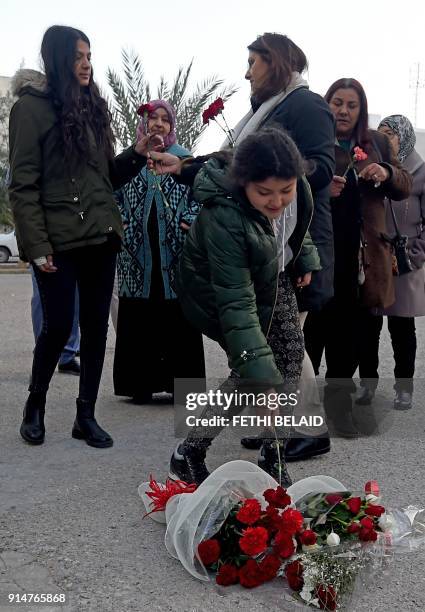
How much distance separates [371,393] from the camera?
201 inches

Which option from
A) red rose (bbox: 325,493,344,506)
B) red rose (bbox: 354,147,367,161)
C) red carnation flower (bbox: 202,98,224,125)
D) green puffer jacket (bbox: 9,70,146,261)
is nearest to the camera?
red rose (bbox: 325,493,344,506)

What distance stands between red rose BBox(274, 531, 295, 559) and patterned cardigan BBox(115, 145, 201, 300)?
239cm

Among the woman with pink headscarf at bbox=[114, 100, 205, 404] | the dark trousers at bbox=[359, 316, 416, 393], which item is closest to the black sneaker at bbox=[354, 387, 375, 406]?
the dark trousers at bbox=[359, 316, 416, 393]

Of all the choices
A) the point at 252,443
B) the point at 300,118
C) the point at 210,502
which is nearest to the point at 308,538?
the point at 210,502

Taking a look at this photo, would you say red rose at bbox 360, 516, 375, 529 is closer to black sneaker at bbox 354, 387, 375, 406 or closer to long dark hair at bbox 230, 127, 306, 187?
long dark hair at bbox 230, 127, 306, 187

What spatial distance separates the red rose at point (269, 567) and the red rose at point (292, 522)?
10 cm

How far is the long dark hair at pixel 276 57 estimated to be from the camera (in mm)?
3814

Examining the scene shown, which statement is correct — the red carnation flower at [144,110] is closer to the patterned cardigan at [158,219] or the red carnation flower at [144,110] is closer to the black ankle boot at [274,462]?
the patterned cardigan at [158,219]

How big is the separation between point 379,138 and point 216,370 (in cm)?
217

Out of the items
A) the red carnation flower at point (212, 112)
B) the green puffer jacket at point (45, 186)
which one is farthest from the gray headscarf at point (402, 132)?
the green puffer jacket at point (45, 186)

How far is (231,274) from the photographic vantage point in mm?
3045

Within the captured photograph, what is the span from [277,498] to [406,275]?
272cm

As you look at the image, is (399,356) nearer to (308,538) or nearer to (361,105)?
(361,105)

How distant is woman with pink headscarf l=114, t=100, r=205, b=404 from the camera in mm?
4797
